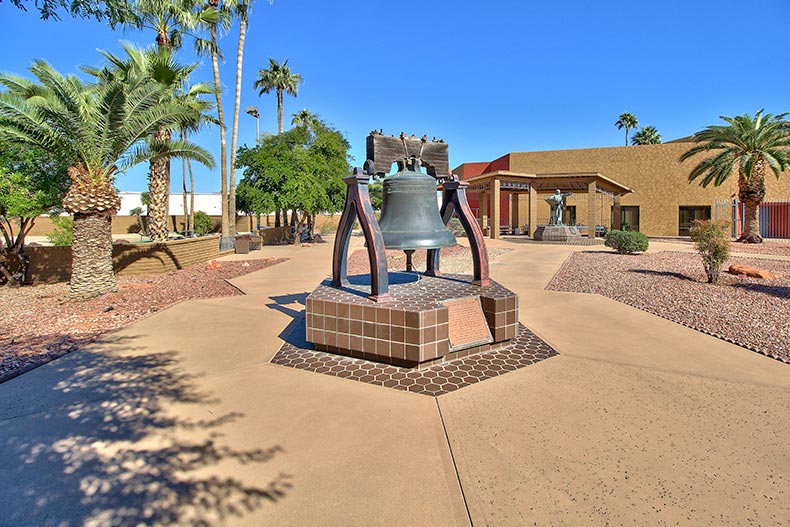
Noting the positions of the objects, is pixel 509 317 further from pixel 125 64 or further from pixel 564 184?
pixel 564 184

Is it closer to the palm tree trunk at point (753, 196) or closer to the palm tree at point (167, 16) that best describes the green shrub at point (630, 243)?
the palm tree trunk at point (753, 196)

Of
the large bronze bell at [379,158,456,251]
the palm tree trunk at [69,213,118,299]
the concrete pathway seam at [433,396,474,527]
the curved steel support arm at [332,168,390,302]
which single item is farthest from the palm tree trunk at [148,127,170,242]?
the concrete pathway seam at [433,396,474,527]

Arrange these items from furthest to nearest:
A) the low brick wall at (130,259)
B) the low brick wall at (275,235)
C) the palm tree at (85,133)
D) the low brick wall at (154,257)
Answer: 1. the low brick wall at (275,235)
2. the low brick wall at (154,257)
3. the low brick wall at (130,259)
4. the palm tree at (85,133)

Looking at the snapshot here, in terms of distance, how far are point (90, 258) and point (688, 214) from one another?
127 ft

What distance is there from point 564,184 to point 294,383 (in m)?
28.7

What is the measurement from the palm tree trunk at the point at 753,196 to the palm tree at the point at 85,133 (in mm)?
27191

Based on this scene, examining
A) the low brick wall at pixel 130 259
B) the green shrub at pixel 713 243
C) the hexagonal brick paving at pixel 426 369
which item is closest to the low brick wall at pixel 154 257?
the low brick wall at pixel 130 259

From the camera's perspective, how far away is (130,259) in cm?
1250

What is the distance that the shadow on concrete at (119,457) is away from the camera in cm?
243

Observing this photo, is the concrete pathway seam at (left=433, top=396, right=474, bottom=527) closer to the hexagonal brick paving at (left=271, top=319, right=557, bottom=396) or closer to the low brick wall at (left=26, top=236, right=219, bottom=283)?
the hexagonal brick paving at (left=271, top=319, right=557, bottom=396)

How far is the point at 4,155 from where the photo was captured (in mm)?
9461

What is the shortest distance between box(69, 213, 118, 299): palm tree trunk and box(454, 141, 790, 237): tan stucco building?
23.6 metres

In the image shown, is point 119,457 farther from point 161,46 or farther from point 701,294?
point 161,46

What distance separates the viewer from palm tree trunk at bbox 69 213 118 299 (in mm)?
8719
